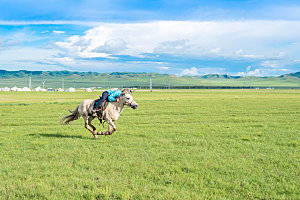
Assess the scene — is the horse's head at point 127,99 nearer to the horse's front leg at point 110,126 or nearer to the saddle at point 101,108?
the saddle at point 101,108

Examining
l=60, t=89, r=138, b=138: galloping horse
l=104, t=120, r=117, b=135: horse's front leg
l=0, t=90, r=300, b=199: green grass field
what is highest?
l=60, t=89, r=138, b=138: galloping horse

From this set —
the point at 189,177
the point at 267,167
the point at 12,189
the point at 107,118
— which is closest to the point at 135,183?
the point at 189,177

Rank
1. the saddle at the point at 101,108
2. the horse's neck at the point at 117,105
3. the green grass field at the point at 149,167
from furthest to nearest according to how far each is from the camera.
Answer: the horse's neck at the point at 117,105 → the saddle at the point at 101,108 → the green grass field at the point at 149,167

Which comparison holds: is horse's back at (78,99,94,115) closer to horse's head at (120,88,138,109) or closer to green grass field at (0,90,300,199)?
green grass field at (0,90,300,199)

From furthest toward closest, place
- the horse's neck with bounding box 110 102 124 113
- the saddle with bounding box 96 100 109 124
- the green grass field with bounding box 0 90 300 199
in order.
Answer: the horse's neck with bounding box 110 102 124 113, the saddle with bounding box 96 100 109 124, the green grass field with bounding box 0 90 300 199

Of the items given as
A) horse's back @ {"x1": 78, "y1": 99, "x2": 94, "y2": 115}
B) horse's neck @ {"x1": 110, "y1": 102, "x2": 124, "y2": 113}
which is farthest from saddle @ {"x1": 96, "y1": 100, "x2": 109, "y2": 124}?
horse's back @ {"x1": 78, "y1": 99, "x2": 94, "y2": 115}

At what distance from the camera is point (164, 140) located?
13.1 meters

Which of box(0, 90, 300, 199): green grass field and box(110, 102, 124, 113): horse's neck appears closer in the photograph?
box(0, 90, 300, 199): green grass field

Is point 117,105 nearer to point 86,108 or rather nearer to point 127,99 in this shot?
point 127,99

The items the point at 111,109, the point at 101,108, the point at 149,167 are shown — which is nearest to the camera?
the point at 149,167

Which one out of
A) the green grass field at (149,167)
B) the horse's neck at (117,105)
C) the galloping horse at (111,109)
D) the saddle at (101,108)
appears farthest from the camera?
the horse's neck at (117,105)

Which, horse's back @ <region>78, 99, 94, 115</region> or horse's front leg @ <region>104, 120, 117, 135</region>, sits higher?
horse's back @ <region>78, 99, 94, 115</region>

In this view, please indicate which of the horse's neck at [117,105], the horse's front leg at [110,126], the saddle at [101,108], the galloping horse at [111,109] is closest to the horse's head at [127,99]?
the galloping horse at [111,109]

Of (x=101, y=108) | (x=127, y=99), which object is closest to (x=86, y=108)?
(x=101, y=108)
